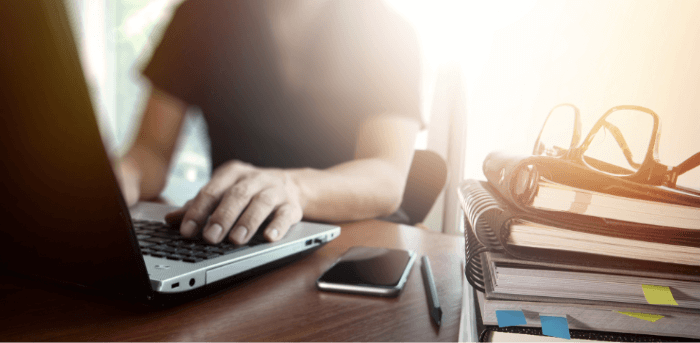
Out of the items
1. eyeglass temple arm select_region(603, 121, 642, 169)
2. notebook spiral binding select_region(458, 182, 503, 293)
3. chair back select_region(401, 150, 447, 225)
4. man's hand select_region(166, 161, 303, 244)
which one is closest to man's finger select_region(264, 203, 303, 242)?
man's hand select_region(166, 161, 303, 244)

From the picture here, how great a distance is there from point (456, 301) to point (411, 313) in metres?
0.06

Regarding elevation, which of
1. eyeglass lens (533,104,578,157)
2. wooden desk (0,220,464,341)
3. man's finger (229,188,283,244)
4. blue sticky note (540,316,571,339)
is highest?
eyeglass lens (533,104,578,157)

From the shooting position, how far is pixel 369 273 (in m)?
0.36

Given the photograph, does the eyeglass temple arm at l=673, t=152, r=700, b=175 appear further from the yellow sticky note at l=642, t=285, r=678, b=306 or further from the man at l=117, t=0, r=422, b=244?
the man at l=117, t=0, r=422, b=244

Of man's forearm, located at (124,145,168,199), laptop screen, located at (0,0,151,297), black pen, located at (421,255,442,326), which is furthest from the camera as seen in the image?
man's forearm, located at (124,145,168,199)

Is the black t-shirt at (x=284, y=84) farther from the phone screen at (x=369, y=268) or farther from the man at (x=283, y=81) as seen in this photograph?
the phone screen at (x=369, y=268)

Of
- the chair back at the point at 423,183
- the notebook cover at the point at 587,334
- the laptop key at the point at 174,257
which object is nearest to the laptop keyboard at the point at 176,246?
the laptop key at the point at 174,257

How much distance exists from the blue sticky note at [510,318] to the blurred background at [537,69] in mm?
226

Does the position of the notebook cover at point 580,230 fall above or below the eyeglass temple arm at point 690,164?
below

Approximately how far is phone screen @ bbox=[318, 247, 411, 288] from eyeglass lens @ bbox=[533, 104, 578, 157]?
0.73 feet

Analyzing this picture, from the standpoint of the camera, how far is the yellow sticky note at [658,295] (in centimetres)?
21

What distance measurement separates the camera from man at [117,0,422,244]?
1.11 meters

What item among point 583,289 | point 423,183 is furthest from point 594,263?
point 423,183

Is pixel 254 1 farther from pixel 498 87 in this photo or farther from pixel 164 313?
pixel 164 313
